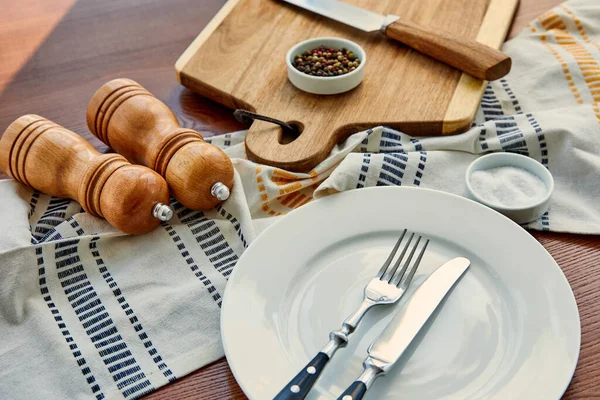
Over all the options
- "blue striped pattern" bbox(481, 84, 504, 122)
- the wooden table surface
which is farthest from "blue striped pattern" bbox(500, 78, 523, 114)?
the wooden table surface

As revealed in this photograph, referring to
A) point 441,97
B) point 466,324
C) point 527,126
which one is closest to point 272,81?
point 441,97

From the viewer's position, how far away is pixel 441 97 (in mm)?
1029

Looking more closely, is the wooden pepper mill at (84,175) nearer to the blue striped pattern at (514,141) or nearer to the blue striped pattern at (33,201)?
the blue striped pattern at (33,201)

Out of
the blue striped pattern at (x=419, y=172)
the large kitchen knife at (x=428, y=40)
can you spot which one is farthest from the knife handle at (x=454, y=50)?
the blue striped pattern at (x=419, y=172)

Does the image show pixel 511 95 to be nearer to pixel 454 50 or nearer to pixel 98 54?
pixel 454 50

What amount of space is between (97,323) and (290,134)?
429mm

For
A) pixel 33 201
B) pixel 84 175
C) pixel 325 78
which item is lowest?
pixel 33 201

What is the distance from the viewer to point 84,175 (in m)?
0.85

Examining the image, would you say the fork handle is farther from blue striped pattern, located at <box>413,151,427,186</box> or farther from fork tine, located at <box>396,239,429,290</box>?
blue striped pattern, located at <box>413,151,427,186</box>

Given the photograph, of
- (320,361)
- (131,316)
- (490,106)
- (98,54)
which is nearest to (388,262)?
(320,361)

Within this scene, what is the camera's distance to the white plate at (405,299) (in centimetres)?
67

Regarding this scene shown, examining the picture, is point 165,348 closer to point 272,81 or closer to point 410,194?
point 410,194

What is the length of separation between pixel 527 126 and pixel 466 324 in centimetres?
41

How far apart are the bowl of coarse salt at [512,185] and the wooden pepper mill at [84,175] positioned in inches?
16.7
